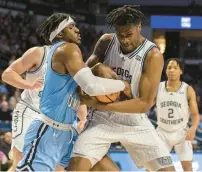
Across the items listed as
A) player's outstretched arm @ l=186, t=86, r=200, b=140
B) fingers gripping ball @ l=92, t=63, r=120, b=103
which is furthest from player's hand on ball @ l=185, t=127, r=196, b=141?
fingers gripping ball @ l=92, t=63, r=120, b=103

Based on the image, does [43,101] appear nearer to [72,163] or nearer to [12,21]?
[72,163]

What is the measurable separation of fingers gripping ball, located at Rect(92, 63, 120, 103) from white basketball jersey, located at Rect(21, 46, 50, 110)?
43.1 inches

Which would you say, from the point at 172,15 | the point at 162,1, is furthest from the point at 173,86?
the point at 162,1

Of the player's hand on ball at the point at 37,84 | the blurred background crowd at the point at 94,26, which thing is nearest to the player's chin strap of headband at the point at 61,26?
the player's hand on ball at the point at 37,84

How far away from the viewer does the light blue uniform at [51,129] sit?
3.46 m

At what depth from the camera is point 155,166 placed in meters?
3.90

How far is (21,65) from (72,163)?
1.40 metres

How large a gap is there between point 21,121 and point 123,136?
56.2 inches

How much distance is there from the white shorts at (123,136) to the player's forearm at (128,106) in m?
0.20

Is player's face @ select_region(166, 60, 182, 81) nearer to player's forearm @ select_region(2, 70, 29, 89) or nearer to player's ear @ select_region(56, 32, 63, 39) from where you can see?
player's forearm @ select_region(2, 70, 29, 89)

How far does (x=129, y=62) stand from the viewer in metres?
3.90

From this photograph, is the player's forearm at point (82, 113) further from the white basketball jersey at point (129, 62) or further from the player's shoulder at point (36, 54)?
the white basketball jersey at point (129, 62)

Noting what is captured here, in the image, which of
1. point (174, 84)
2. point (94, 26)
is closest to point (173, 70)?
point (174, 84)

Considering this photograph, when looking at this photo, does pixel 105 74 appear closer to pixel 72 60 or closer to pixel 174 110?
pixel 72 60
